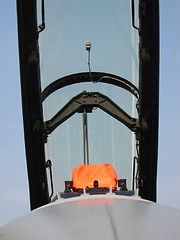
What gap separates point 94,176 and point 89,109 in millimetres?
751

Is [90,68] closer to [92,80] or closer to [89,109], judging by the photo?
[92,80]

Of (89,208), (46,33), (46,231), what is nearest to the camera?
(46,231)

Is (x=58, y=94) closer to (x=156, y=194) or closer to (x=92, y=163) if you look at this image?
(x=92, y=163)

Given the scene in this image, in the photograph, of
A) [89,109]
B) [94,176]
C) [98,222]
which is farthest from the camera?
[89,109]

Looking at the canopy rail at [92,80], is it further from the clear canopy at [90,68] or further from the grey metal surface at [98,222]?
the grey metal surface at [98,222]

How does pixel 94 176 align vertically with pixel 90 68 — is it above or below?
below

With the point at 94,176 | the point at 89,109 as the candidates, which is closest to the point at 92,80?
the point at 89,109

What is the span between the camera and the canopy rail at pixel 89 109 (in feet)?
14.0

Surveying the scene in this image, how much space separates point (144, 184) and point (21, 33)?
1.89 metres

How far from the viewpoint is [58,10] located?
4.22m

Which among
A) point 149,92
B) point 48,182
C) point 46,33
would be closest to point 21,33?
point 46,33

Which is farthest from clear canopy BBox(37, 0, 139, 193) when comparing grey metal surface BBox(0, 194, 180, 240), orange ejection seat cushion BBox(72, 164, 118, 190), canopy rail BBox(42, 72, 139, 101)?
grey metal surface BBox(0, 194, 180, 240)

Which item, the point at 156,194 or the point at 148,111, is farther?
the point at 156,194

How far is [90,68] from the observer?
4.58 m
